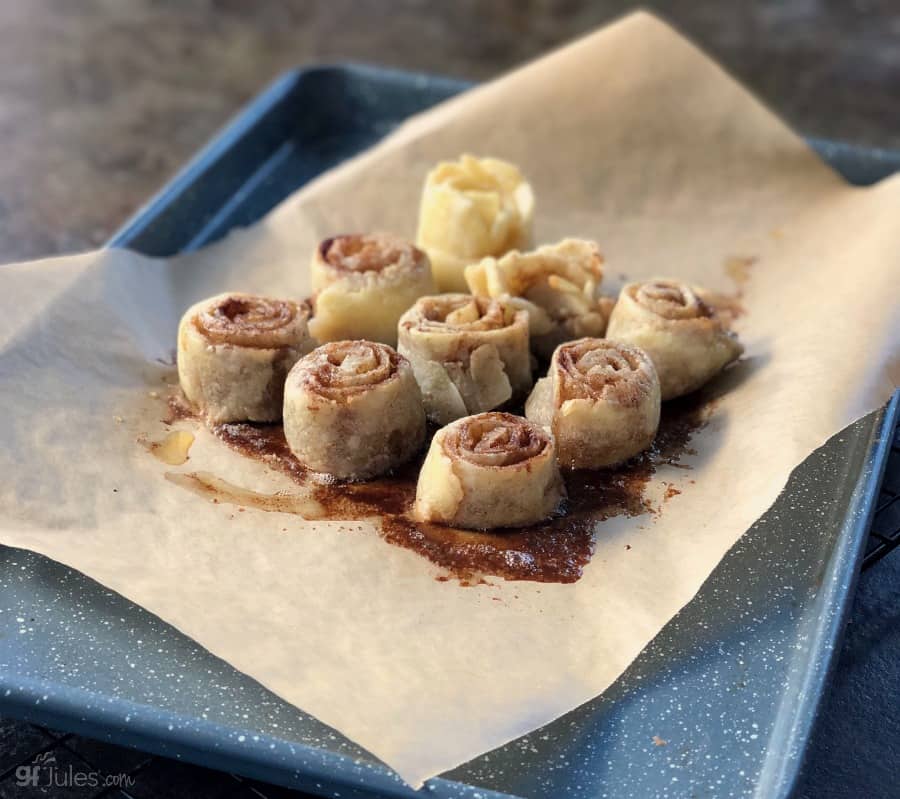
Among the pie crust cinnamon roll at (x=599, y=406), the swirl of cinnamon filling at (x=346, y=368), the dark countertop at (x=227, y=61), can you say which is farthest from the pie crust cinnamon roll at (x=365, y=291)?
the dark countertop at (x=227, y=61)

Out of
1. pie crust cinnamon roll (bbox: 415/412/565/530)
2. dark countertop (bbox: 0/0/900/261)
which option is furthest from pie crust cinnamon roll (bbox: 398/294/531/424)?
dark countertop (bbox: 0/0/900/261)

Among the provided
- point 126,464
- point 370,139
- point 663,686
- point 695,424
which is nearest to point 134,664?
point 126,464

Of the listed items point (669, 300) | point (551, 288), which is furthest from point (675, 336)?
point (551, 288)

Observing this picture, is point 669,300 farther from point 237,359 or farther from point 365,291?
point 237,359

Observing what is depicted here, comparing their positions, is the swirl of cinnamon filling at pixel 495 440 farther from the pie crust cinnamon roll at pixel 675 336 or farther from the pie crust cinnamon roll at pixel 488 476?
the pie crust cinnamon roll at pixel 675 336

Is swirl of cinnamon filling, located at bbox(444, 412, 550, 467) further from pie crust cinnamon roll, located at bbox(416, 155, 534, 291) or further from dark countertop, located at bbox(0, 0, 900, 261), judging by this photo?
dark countertop, located at bbox(0, 0, 900, 261)

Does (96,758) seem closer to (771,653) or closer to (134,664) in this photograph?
(134,664)
